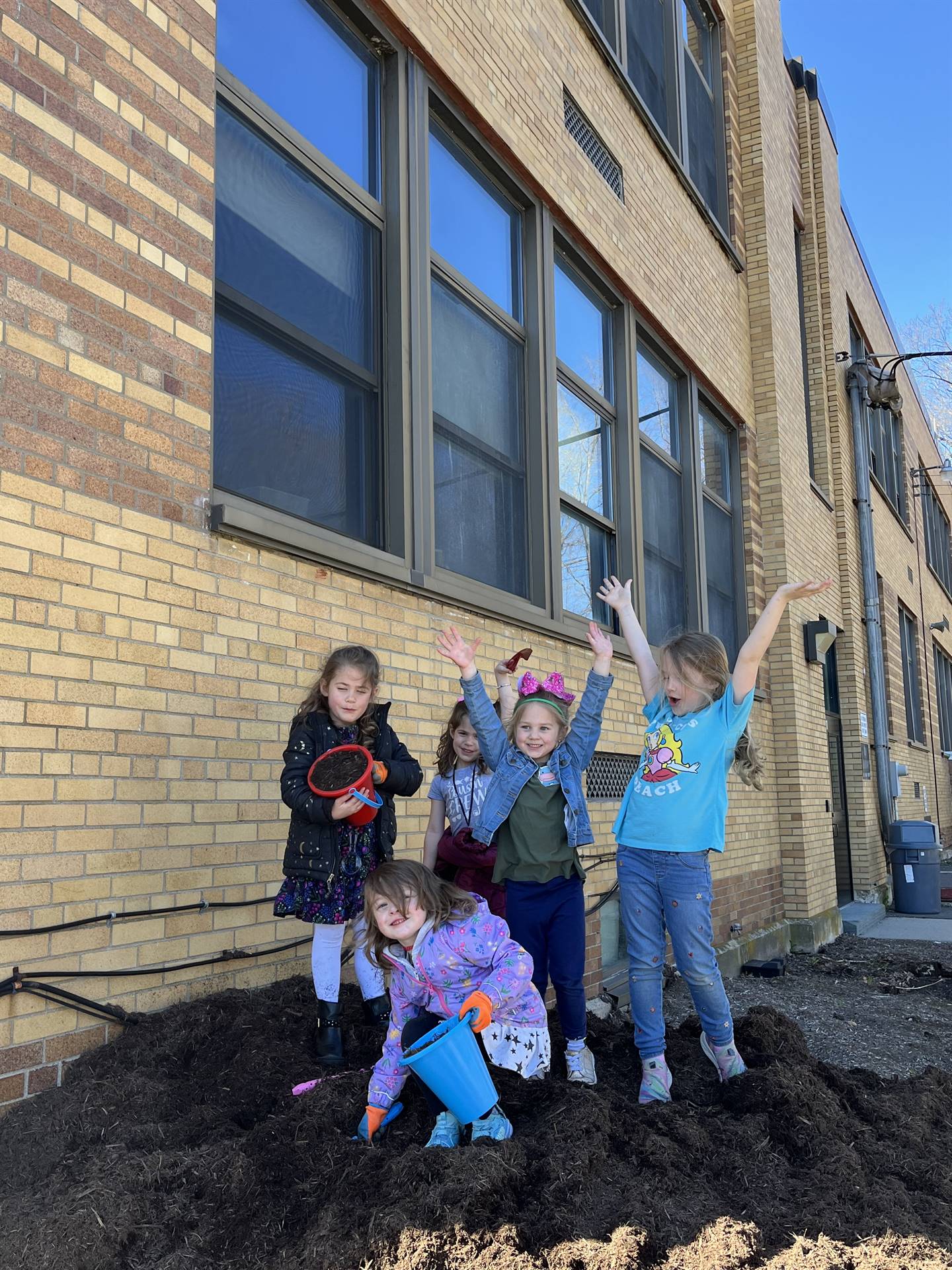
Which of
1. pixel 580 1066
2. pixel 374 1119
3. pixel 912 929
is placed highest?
pixel 374 1119

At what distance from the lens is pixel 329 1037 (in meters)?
3.42

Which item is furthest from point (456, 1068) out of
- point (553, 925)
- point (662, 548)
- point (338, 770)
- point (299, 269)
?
point (662, 548)

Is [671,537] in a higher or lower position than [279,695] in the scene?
higher

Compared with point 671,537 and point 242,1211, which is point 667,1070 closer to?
point 242,1211

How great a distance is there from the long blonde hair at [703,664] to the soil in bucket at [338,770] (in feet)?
4.25

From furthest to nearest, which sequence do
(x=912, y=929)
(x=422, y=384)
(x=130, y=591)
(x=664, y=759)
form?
1. (x=912, y=929)
2. (x=422, y=384)
3. (x=664, y=759)
4. (x=130, y=591)

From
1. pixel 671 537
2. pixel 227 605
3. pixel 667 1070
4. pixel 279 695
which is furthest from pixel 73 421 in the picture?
pixel 671 537

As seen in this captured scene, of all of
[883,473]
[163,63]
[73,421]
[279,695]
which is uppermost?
[883,473]

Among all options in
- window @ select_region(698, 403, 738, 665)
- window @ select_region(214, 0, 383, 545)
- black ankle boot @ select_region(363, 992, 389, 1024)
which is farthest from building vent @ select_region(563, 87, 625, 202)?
black ankle boot @ select_region(363, 992, 389, 1024)

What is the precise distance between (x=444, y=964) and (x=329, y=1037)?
56 cm

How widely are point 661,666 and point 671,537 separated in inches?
A: 200

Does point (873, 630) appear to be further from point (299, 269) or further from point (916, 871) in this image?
point (299, 269)

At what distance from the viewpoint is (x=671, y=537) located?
902cm

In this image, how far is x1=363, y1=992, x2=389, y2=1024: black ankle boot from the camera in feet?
12.3
